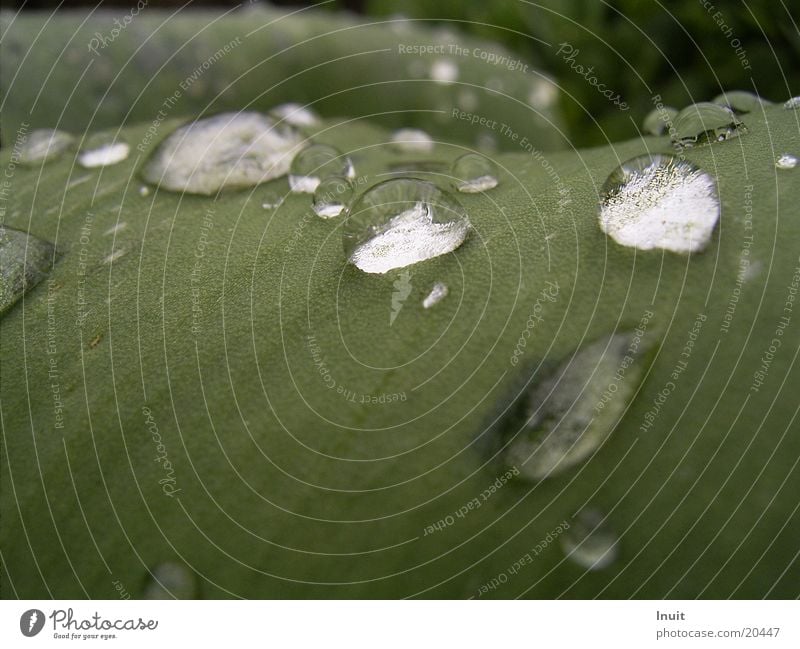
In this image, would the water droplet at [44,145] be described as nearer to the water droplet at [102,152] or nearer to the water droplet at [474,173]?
the water droplet at [102,152]

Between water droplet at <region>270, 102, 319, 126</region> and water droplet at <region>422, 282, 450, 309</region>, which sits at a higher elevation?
water droplet at <region>270, 102, 319, 126</region>

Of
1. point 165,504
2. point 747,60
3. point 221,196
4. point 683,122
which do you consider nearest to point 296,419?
point 165,504

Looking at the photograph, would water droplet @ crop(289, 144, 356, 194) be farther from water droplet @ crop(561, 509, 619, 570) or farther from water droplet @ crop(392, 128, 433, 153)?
water droplet @ crop(561, 509, 619, 570)

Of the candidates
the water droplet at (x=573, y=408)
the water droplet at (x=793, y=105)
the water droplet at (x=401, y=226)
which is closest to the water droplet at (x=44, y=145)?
the water droplet at (x=401, y=226)

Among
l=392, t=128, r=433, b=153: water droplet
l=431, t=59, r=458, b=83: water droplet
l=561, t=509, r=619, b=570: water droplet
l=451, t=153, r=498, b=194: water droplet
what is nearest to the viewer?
l=561, t=509, r=619, b=570: water droplet

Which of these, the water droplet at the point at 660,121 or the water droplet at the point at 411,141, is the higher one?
the water droplet at the point at 411,141

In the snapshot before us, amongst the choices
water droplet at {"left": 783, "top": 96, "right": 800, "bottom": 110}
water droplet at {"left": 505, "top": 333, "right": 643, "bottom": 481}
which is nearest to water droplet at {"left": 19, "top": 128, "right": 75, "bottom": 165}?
water droplet at {"left": 505, "top": 333, "right": 643, "bottom": 481}

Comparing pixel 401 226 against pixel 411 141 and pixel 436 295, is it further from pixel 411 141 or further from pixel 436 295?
pixel 411 141
